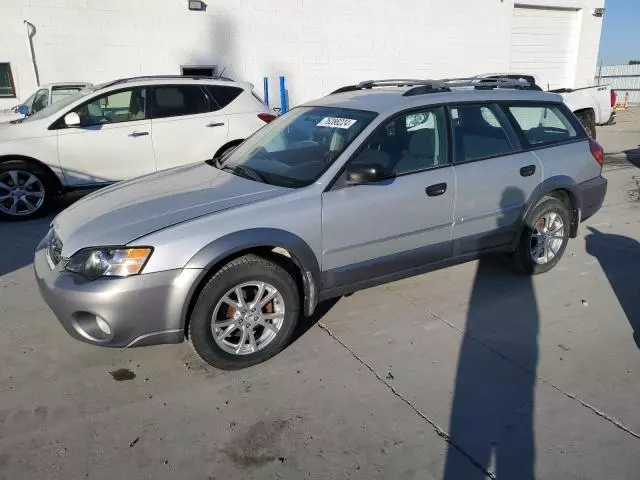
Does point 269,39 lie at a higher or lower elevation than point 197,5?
lower

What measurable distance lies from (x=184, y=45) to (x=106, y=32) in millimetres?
1682

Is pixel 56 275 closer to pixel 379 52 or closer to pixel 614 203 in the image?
pixel 614 203

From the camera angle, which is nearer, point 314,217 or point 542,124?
point 314,217

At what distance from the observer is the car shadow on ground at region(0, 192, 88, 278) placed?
498cm

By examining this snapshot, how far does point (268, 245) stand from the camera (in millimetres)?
3076

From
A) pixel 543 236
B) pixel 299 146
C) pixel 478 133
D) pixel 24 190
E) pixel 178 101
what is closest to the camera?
pixel 299 146

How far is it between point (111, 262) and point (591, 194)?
416cm

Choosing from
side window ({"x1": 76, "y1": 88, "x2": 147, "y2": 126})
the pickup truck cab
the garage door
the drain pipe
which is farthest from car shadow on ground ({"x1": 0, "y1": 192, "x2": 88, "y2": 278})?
the garage door

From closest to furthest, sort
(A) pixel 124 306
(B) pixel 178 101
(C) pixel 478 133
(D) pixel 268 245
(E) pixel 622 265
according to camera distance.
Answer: (A) pixel 124 306 < (D) pixel 268 245 < (C) pixel 478 133 < (E) pixel 622 265 < (B) pixel 178 101

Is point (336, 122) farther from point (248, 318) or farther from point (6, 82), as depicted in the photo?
point (6, 82)

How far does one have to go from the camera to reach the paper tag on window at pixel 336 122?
3.65 meters

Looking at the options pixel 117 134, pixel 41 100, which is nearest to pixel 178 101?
pixel 117 134

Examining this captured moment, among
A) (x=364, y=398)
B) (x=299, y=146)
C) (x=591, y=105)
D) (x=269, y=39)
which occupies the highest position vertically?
(x=269, y=39)

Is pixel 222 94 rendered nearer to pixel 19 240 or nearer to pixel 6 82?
pixel 19 240
